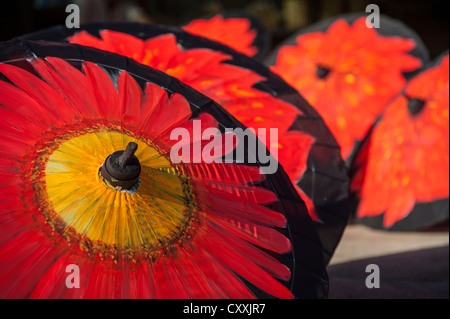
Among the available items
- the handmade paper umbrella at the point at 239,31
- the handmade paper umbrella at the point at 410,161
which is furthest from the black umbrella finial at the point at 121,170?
the handmade paper umbrella at the point at 239,31

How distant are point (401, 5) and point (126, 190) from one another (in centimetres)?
330

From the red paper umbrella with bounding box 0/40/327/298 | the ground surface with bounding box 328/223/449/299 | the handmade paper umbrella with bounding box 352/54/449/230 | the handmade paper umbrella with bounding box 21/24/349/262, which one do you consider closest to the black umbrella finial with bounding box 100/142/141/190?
the red paper umbrella with bounding box 0/40/327/298

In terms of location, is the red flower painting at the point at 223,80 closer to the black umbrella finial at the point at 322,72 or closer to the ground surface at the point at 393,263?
the ground surface at the point at 393,263

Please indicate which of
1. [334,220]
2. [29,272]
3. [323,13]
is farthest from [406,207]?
[323,13]

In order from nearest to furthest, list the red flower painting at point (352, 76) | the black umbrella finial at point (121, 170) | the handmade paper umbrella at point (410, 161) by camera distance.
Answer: the black umbrella finial at point (121, 170) → the handmade paper umbrella at point (410, 161) → the red flower painting at point (352, 76)

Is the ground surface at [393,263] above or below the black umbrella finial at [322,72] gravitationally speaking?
below

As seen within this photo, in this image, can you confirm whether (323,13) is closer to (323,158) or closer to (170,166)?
(323,158)

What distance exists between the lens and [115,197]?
80 cm

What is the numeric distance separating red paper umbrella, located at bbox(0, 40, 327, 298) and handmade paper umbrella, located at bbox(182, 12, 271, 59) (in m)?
Result: 1.76

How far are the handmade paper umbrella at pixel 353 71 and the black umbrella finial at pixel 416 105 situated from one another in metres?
0.23

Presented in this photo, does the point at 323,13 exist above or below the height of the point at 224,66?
above

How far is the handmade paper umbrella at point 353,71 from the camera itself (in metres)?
1.85

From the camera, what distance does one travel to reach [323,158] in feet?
4.32

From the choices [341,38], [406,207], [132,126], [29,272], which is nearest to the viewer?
[29,272]
